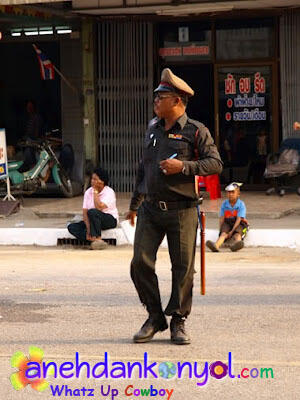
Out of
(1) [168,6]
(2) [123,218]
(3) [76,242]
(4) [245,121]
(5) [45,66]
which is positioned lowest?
(3) [76,242]

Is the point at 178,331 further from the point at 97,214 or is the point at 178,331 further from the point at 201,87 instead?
the point at 201,87

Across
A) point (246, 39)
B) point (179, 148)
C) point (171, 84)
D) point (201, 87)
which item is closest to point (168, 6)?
point (246, 39)

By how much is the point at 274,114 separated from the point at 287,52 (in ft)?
3.85

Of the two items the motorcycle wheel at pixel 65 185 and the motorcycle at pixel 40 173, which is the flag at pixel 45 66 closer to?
the motorcycle at pixel 40 173


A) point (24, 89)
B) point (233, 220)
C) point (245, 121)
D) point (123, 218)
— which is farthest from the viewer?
point (24, 89)

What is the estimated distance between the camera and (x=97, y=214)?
1525cm

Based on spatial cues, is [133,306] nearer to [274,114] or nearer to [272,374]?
[272,374]

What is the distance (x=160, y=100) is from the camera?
8.45 metres

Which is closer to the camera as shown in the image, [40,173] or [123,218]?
[123,218]

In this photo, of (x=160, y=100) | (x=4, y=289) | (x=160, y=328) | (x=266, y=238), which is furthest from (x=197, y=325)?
(x=266, y=238)

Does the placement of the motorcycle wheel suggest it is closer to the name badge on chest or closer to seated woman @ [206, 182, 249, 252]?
seated woman @ [206, 182, 249, 252]

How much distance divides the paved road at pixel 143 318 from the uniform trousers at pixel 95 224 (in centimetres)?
120

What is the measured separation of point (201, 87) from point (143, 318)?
11396 mm

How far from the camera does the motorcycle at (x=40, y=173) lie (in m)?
19.3
